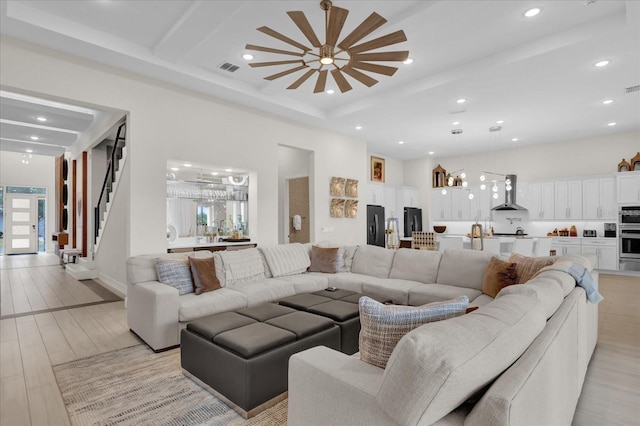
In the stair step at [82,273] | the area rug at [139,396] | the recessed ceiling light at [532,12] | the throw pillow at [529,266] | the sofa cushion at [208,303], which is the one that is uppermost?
the recessed ceiling light at [532,12]

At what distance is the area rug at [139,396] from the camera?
85.0 inches

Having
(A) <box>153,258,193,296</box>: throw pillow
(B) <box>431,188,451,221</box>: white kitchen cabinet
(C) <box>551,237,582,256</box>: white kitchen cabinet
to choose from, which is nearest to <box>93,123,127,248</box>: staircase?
(A) <box>153,258,193,296</box>: throw pillow

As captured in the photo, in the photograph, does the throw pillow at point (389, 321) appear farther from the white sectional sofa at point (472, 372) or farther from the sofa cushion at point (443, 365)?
the sofa cushion at point (443, 365)

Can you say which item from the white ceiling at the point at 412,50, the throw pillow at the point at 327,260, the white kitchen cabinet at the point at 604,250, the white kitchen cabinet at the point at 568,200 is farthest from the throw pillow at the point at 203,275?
the white kitchen cabinet at the point at 568,200

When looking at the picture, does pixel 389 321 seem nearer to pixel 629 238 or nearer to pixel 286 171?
pixel 286 171

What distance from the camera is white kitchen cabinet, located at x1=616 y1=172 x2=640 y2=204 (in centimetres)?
729

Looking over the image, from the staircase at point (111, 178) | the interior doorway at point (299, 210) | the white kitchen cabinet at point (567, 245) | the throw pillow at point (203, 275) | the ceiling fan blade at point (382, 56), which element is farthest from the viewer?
the white kitchen cabinet at point (567, 245)

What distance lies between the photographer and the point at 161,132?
4.99 meters

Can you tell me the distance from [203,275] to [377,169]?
7120mm

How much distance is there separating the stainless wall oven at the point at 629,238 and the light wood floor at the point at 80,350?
1.84 meters

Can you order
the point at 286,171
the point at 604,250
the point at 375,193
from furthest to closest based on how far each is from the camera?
the point at 375,193, the point at 286,171, the point at 604,250

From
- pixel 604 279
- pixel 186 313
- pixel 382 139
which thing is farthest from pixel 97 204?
pixel 604 279

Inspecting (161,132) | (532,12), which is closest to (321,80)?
(532,12)

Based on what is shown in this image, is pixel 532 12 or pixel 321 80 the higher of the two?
pixel 532 12
